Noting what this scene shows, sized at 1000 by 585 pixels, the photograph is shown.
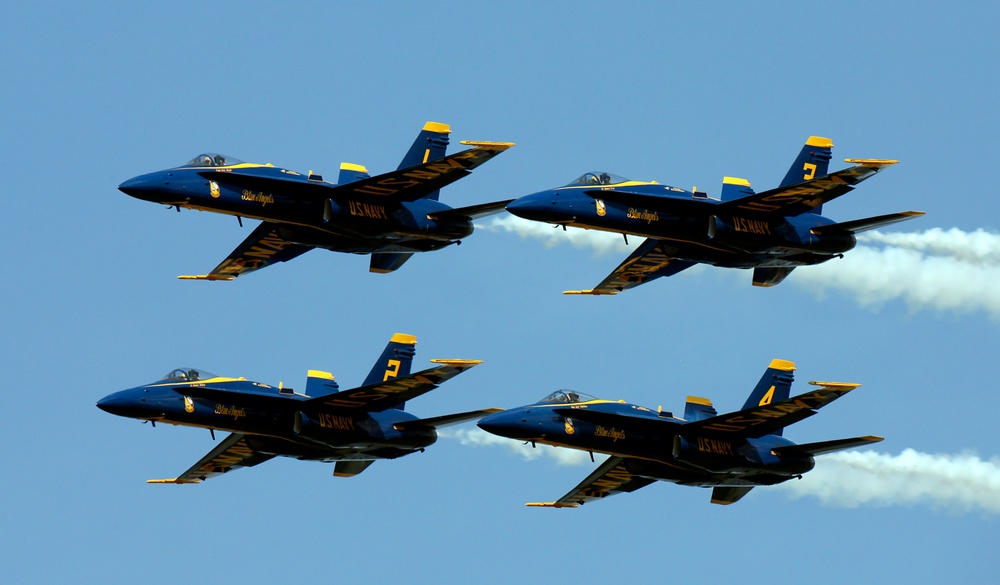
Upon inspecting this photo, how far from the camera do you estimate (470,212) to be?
313 ft

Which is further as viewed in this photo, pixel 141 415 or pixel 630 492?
pixel 630 492

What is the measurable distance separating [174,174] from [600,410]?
18545mm

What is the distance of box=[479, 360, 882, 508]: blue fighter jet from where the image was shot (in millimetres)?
90250

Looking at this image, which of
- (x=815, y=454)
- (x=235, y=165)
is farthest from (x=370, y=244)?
(x=815, y=454)

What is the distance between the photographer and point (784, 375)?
317 feet

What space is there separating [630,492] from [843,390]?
13.0 metres

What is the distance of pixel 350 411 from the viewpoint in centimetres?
9319

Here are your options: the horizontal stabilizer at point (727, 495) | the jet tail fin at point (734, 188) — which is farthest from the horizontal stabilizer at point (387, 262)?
the horizontal stabilizer at point (727, 495)

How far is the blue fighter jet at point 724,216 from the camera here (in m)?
92.7

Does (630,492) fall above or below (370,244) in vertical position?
below

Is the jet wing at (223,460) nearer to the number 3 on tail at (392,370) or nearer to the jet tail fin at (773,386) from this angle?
the number 3 on tail at (392,370)

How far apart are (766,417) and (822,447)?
237 centimetres

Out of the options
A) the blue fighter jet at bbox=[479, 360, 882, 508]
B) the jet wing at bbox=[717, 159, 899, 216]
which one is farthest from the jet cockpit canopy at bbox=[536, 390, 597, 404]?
the jet wing at bbox=[717, 159, 899, 216]

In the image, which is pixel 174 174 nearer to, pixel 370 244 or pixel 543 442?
pixel 370 244
